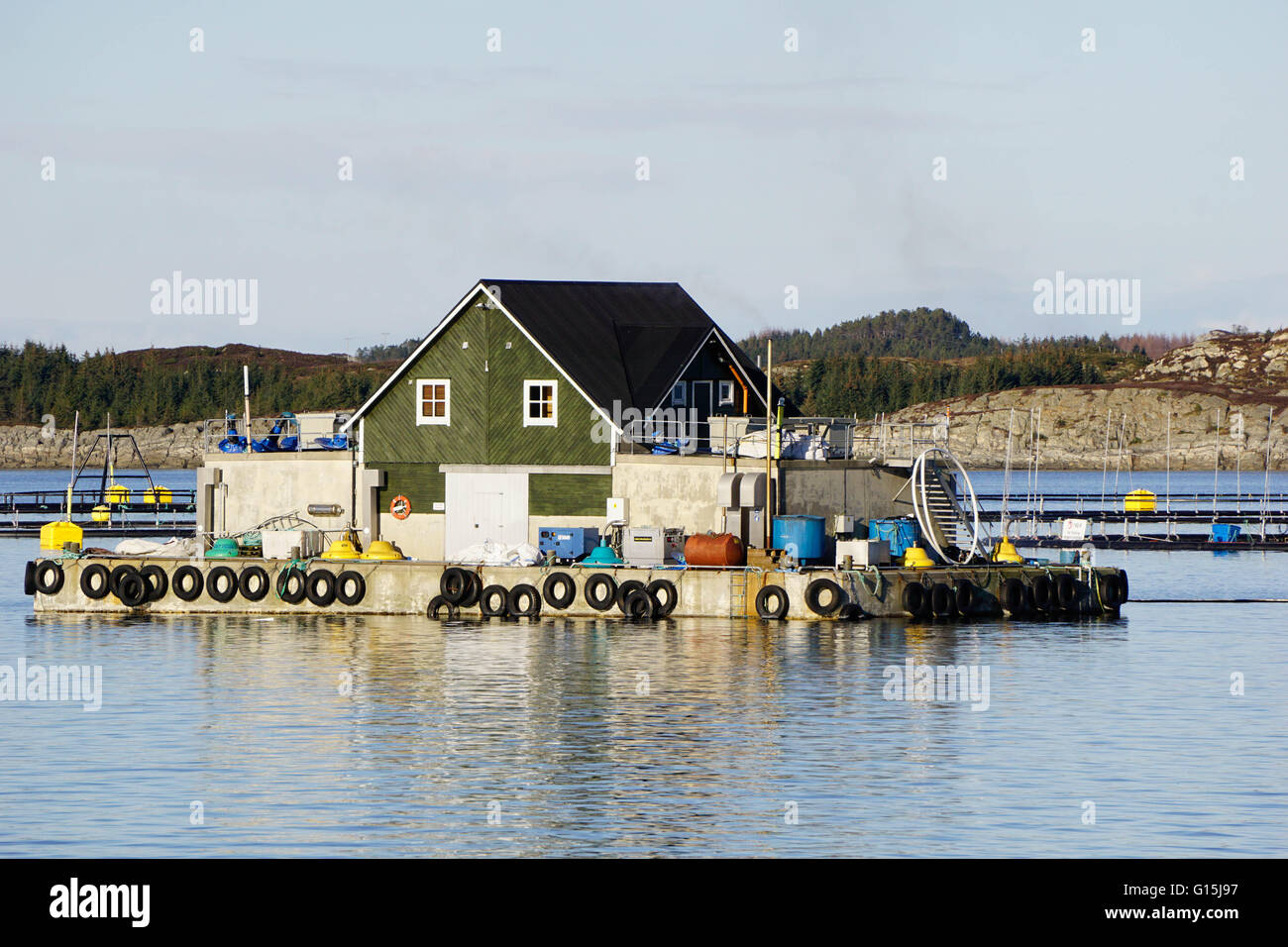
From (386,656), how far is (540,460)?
11.2 m

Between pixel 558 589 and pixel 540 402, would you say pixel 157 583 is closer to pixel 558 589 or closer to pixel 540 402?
pixel 540 402

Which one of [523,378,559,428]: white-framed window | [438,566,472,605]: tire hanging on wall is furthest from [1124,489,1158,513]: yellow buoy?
[438,566,472,605]: tire hanging on wall

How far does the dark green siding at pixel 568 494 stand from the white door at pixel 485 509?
1.03 feet

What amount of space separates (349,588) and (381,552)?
1.64 metres

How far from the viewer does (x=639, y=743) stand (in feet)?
101

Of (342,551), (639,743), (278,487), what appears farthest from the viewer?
(278,487)

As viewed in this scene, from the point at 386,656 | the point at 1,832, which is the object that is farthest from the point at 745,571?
the point at 1,832

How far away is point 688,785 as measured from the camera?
2711cm

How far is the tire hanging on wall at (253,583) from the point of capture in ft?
165

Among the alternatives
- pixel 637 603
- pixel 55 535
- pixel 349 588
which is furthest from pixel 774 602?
pixel 55 535

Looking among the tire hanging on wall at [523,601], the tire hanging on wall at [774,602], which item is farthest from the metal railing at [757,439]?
the tire hanging on wall at [523,601]

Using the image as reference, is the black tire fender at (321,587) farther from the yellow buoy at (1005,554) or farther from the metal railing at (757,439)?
the yellow buoy at (1005,554)
